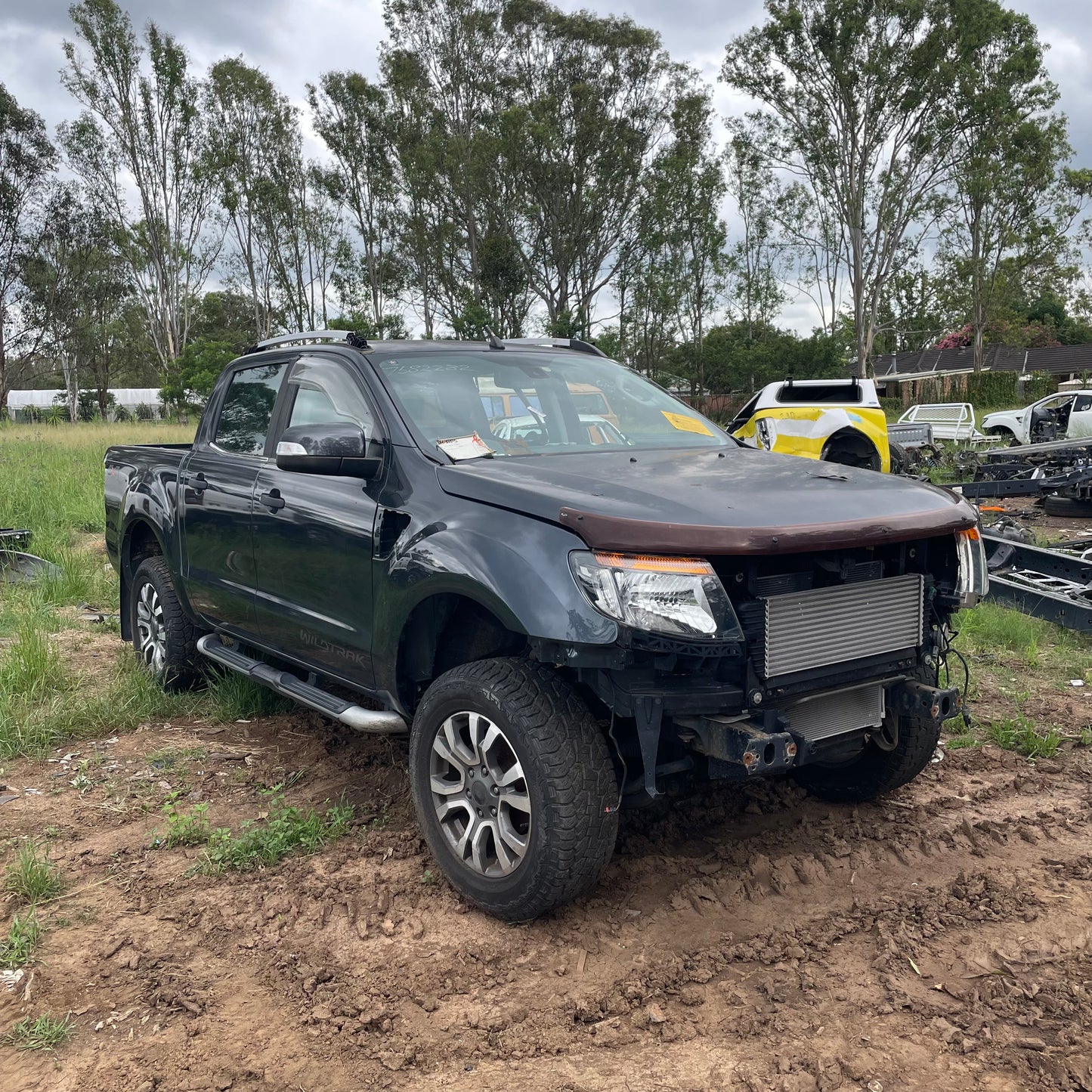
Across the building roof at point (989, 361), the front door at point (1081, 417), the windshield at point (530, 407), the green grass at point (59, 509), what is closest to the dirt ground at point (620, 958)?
the windshield at point (530, 407)

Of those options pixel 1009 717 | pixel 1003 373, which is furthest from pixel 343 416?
pixel 1003 373

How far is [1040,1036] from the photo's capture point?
2428 mm

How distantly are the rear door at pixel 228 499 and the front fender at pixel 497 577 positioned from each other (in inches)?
49.1

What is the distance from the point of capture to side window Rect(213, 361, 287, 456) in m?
4.52

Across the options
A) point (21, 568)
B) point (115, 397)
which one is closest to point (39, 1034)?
point (21, 568)

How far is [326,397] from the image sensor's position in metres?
4.10

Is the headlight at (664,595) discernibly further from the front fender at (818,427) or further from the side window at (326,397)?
the front fender at (818,427)

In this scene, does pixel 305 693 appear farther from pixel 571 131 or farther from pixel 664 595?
pixel 571 131

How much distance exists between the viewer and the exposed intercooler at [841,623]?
2809 mm

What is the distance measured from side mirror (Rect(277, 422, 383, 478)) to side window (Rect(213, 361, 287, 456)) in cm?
108

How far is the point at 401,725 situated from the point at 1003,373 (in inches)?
1636

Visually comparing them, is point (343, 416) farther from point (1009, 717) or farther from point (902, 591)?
point (1009, 717)

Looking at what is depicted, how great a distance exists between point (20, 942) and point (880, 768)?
3.02 meters

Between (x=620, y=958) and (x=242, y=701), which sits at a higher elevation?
(x=242, y=701)
